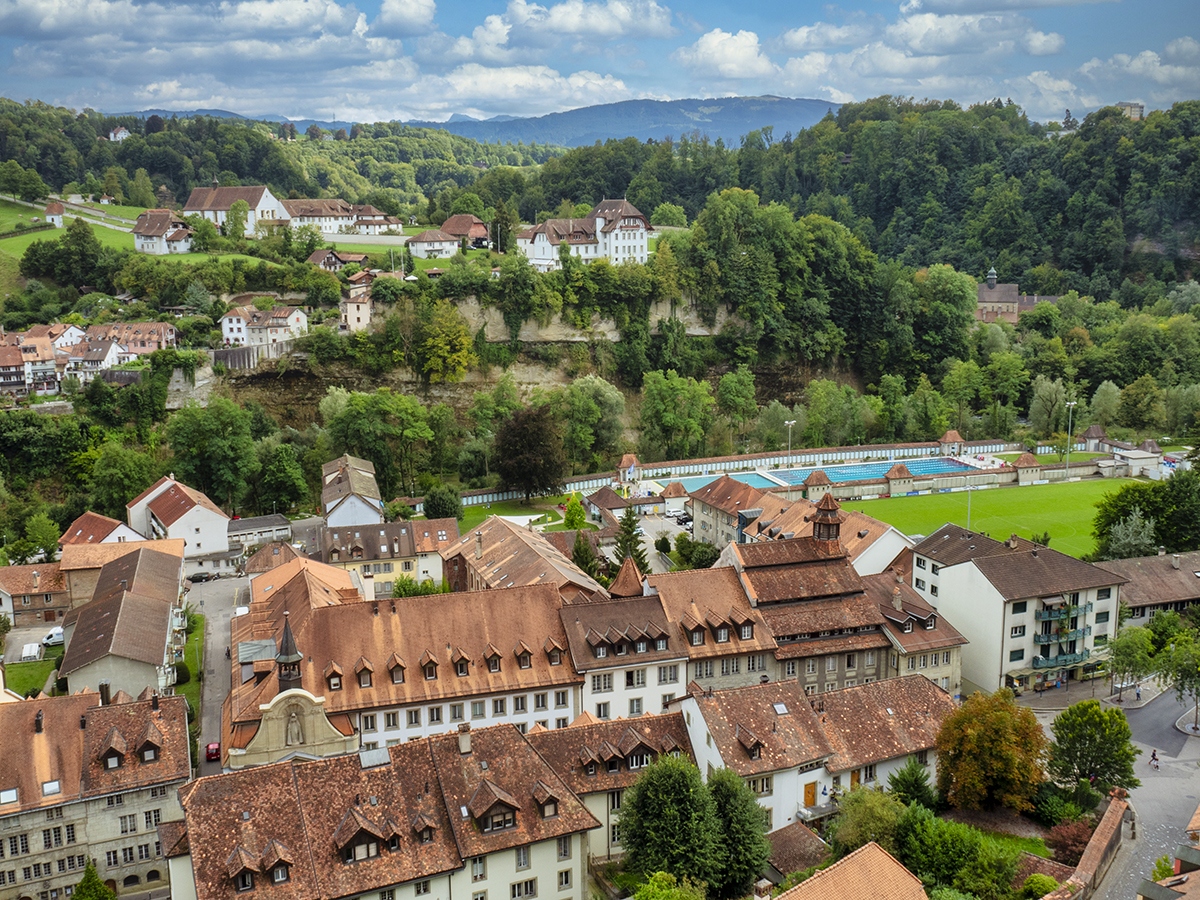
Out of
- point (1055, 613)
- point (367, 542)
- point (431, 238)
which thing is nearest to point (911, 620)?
point (1055, 613)

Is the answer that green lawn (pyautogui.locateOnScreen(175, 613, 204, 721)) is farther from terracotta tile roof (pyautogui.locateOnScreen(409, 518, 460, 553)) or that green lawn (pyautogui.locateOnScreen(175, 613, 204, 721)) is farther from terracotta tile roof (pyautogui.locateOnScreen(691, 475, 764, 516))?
terracotta tile roof (pyautogui.locateOnScreen(691, 475, 764, 516))

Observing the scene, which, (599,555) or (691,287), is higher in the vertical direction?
(691,287)

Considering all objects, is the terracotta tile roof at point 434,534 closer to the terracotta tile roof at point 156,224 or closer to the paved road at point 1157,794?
the paved road at point 1157,794

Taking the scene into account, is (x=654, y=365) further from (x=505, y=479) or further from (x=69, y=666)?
(x=69, y=666)

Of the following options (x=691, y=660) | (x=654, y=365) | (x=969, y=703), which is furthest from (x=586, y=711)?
(x=654, y=365)

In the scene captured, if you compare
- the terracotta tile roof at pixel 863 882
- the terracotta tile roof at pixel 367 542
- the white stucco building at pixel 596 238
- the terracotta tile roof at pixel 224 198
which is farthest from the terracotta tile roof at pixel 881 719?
the terracotta tile roof at pixel 224 198

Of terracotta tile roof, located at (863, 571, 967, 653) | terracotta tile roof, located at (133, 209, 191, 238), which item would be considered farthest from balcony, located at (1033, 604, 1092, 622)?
terracotta tile roof, located at (133, 209, 191, 238)

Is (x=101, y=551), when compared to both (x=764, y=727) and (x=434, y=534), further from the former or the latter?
(x=764, y=727)
